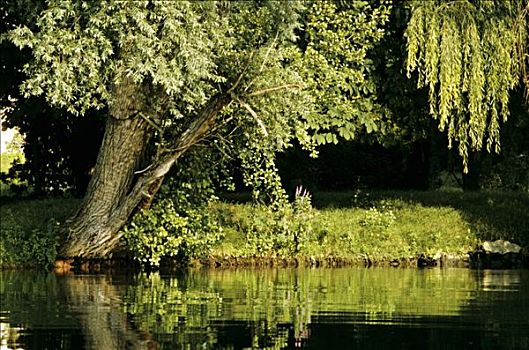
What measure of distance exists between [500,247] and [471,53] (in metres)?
3.78

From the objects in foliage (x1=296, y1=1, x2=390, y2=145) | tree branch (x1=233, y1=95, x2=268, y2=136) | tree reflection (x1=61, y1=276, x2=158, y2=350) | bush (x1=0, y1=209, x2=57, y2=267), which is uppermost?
foliage (x1=296, y1=1, x2=390, y2=145)

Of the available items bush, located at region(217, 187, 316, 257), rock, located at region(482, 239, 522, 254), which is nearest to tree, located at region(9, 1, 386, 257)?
bush, located at region(217, 187, 316, 257)

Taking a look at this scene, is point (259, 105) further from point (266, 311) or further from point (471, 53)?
point (266, 311)

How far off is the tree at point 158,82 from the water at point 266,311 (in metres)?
1.98

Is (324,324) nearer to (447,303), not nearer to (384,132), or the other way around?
(447,303)

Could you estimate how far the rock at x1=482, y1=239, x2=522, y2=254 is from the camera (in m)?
24.3

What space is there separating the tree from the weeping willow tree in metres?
1.94

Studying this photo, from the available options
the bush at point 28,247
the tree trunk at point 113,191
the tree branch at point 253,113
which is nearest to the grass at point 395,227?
the tree trunk at point 113,191

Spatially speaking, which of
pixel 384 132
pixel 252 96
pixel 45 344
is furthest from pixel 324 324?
pixel 384 132

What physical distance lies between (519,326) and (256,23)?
891cm

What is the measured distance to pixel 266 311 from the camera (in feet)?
48.3

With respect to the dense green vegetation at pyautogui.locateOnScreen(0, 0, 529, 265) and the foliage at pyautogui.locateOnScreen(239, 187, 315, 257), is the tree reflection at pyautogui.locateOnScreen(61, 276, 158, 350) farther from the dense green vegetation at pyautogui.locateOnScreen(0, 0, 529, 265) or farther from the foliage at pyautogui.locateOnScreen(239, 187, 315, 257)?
the foliage at pyautogui.locateOnScreen(239, 187, 315, 257)

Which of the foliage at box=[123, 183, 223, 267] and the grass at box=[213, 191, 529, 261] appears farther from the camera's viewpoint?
the grass at box=[213, 191, 529, 261]

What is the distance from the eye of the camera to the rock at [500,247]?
957 inches
